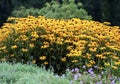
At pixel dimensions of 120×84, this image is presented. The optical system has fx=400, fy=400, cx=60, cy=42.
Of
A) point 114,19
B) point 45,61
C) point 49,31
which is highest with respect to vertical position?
point 49,31

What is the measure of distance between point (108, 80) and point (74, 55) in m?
1.89

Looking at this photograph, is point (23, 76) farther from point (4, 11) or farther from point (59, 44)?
point (4, 11)

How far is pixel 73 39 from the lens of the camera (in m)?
8.45

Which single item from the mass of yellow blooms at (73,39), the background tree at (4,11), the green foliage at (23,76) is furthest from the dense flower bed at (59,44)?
the background tree at (4,11)

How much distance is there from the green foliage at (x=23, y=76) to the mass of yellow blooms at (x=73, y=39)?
154 cm

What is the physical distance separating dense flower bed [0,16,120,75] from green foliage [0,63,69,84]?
4.84 ft

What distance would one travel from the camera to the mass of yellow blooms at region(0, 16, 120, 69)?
797cm

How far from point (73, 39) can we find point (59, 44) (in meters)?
0.36

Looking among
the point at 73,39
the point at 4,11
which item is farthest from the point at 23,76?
the point at 4,11

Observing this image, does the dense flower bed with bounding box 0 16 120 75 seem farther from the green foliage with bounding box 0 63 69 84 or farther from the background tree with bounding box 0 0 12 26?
the background tree with bounding box 0 0 12 26

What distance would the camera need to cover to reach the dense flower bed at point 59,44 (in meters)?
8.00

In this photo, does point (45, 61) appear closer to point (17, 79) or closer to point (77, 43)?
point (77, 43)

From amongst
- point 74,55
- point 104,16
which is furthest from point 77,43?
point 104,16

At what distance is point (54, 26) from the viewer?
8.61 metres
